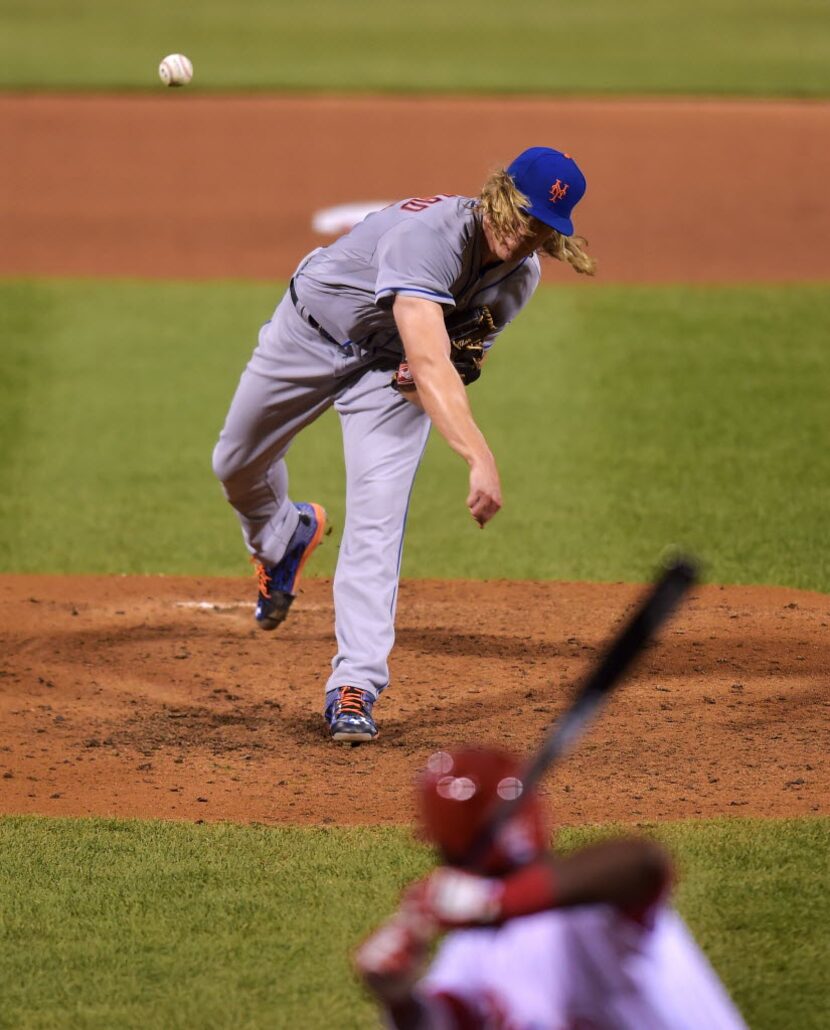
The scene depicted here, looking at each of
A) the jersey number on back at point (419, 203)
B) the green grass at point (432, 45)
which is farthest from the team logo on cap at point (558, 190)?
the green grass at point (432, 45)

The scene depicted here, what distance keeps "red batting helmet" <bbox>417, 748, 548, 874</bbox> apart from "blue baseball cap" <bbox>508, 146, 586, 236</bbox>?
2.66 m

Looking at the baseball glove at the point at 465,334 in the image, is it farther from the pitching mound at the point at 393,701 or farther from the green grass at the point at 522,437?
the green grass at the point at 522,437

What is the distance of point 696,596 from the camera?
7.22 metres

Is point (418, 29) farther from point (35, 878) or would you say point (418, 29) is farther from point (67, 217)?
point (35, 878)

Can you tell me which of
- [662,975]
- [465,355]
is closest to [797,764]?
[465,355]

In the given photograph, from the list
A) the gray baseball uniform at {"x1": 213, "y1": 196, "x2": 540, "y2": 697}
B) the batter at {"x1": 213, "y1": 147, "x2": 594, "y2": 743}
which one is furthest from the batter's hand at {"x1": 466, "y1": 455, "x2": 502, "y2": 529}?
the gray baseball uniform at {"x1": 213, "y1": 196, "x2": 540, "y2": 697}

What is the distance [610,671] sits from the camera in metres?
2.82

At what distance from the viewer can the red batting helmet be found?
261 centimetres

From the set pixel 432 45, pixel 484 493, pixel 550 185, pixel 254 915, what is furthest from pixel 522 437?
pixel 432 45

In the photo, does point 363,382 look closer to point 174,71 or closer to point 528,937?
point 528,937

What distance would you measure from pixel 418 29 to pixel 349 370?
2017 cm

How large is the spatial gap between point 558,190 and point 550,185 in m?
0.03

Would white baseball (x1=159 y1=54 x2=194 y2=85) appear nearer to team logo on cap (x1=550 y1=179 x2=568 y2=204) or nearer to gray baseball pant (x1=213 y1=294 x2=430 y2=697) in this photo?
gray baseball pant (x1=213 y1=294 x2=430 y2=697)

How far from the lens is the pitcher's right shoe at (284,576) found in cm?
645
